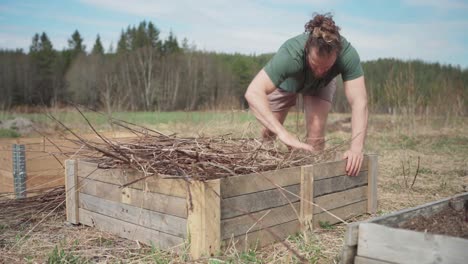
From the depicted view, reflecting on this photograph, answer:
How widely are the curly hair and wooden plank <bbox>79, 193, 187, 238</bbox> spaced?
167cm

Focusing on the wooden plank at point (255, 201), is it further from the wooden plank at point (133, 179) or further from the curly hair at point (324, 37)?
the curly hair at point (324, 37)

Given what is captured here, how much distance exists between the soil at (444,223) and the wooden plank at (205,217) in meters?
0.90

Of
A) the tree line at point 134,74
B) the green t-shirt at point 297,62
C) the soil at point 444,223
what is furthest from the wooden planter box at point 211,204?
the tree line at point 134,74

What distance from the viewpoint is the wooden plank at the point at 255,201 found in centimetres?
227

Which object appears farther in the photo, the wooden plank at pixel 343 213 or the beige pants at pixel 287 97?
the beige pants at pixel 287 97

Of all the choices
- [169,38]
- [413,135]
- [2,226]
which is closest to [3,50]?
[169,38]

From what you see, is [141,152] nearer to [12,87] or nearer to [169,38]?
[12,87]

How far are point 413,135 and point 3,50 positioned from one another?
52930 mm

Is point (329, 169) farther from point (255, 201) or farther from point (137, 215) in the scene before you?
point (137, 215)

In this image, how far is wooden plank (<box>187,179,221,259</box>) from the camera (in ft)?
7.08

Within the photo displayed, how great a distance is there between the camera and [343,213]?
3.13 meters

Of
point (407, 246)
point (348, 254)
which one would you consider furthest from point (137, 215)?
point (407, 246)

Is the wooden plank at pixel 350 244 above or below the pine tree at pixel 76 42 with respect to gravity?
below

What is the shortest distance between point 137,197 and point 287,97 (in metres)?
2.09
